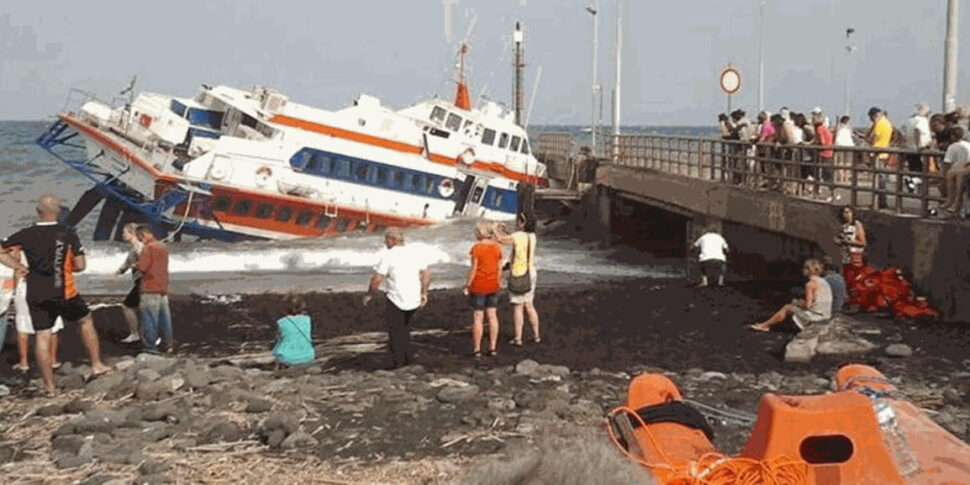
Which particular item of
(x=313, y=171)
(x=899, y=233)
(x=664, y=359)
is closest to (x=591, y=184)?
(x=313, y=171)

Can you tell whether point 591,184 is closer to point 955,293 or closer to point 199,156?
point 199,156

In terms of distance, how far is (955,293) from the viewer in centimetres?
1421

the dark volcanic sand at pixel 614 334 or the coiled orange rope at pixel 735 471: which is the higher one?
the coiled orange rope at pixel 735 471

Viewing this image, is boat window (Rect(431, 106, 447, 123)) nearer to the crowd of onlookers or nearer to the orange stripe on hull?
the orange stripe on hull

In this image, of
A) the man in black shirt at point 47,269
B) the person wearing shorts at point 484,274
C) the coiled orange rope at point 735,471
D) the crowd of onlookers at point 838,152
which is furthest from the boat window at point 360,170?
the coiled orange rope at point 735,471

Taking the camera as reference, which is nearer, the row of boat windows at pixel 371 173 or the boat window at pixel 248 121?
the row of boat windows at pixel 371 173

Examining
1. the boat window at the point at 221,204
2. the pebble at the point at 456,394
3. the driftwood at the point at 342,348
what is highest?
the boat window at the point at 221,204

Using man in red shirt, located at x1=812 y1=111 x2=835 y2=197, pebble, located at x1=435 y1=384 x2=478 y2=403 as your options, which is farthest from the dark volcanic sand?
man in red shirt, located at x1=812 y1=111 x2=835 y2=197

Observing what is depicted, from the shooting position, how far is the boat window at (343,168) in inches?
1288

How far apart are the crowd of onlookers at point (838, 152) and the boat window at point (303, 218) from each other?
11793 mm

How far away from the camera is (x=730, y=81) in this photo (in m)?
27.6

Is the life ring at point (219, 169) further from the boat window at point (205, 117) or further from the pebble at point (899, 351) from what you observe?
the pebble at point (899, 351)

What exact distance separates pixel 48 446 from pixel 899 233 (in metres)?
11.3

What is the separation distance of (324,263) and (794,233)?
13781mm
